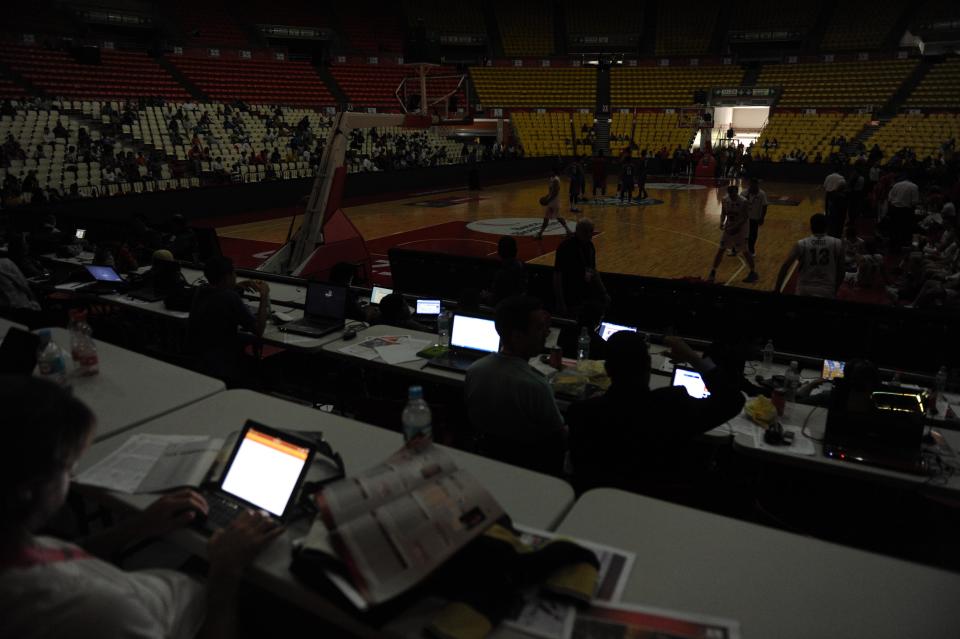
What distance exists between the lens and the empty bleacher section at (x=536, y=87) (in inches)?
1276

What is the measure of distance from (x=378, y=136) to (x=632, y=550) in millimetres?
24662

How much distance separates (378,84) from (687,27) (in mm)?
16520

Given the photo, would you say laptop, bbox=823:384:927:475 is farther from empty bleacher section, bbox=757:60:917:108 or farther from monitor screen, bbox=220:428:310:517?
empty bleacher section, bbox=757:60:917:108

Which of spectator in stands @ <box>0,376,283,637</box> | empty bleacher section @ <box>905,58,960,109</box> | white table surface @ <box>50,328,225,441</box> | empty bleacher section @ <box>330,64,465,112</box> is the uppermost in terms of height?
empty bleacher section @ <box>330,64,465,112</box>

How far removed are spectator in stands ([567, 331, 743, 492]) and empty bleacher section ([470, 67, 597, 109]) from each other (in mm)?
31219

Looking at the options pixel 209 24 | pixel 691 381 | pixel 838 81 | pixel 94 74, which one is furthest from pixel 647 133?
pixel 691 381

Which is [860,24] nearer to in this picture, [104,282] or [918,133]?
[918,133]

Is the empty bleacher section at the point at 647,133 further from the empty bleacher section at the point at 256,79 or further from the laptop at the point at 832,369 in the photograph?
the laptop at the point at 832,369

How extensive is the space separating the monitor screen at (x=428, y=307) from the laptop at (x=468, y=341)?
1067 mm

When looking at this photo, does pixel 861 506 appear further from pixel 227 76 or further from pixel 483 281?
pixel 227 76

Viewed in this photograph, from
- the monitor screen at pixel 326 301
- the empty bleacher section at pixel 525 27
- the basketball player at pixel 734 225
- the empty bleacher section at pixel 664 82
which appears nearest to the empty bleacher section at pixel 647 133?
the empty bleacher section at pixel 664 82

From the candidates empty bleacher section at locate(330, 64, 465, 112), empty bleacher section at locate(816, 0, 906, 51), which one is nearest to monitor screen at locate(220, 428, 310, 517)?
empty bleacher section at locate(330, 64, 465, 112)

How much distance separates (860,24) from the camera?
30266 mm

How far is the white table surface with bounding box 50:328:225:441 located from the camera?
316cm
